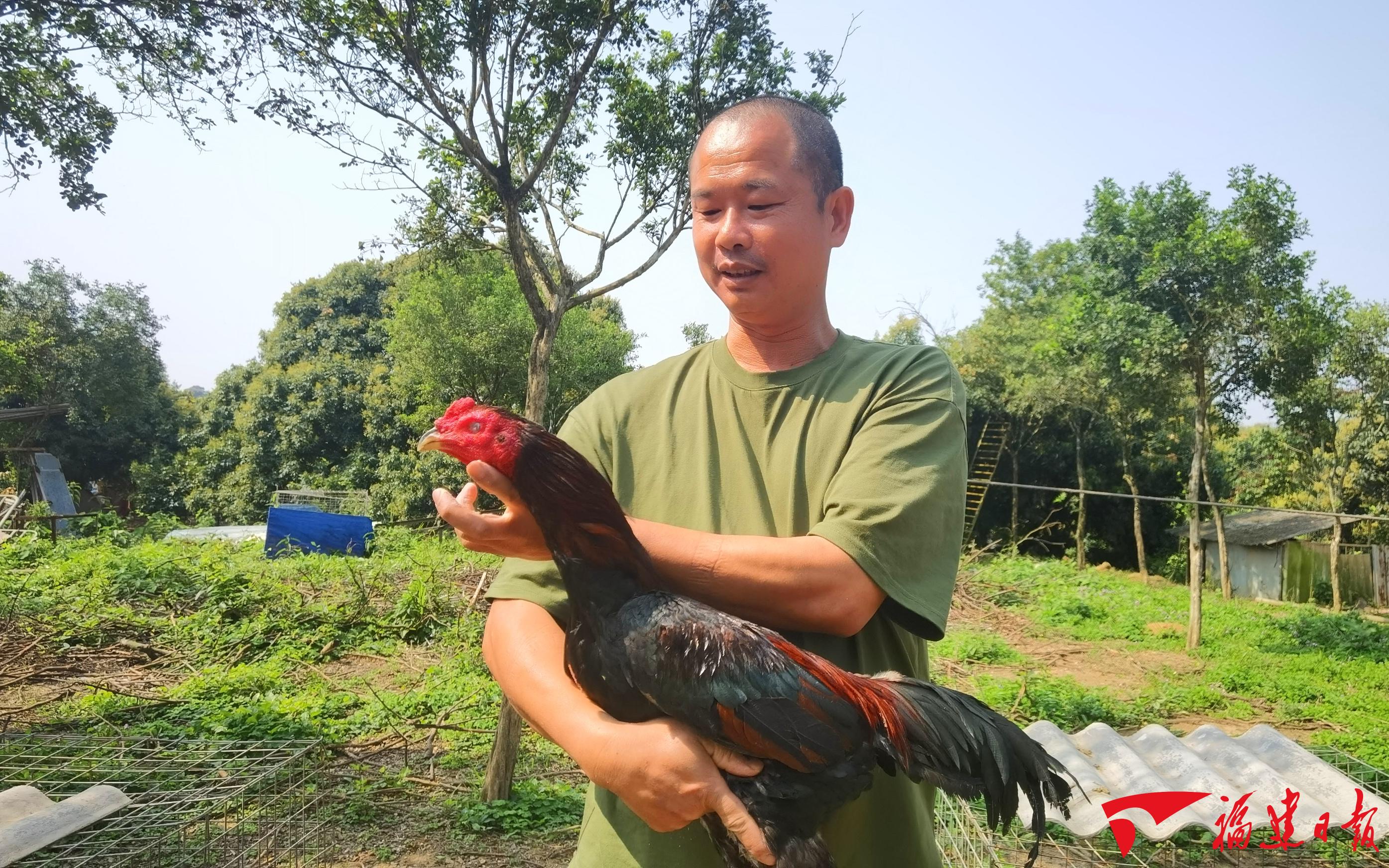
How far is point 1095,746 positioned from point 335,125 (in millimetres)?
7480

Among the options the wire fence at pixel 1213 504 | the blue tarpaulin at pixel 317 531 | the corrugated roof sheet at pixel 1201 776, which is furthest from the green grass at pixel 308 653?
the wire fence at pixel 1213 504

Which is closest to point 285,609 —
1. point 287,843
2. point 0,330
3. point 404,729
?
point 404,729

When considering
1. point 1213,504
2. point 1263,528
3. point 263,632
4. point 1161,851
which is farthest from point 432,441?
point 1263,528

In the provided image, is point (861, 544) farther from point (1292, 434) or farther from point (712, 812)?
point (1292, 434)

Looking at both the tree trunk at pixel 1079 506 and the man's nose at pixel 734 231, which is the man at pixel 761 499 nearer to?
the man's nose at pixel 734 231

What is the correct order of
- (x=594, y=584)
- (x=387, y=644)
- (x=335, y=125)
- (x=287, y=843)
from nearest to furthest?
(x=594, y=584) → (x=287, y=843) → (x=335, y=125) → (x=387, y=644)

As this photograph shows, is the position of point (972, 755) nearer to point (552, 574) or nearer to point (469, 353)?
point (552, 574)

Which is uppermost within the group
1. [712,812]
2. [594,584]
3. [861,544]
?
[861,544]

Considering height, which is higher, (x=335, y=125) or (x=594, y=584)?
(x=335, y=125)

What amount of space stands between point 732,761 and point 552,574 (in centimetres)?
47

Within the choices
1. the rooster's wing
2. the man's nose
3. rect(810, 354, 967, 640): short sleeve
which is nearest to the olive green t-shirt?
rect(810, 354, 967, 640): short sleeve

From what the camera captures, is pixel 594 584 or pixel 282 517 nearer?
pixel 594 584

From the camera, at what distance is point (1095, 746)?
16.6 feet

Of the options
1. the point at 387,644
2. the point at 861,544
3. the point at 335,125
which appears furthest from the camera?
the point at 387,644
